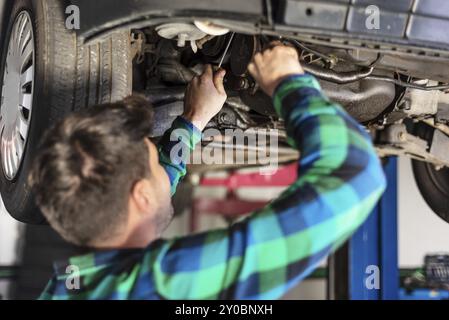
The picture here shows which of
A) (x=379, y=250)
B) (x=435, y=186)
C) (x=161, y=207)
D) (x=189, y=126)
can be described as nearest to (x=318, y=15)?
(x=189, y=126)

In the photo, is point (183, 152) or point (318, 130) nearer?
point (318, 130)

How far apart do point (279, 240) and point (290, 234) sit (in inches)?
0.7

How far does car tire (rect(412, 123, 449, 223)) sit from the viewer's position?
2.51m

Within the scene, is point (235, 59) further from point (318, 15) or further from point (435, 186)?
point (435, 186)

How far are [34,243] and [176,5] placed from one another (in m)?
2.27

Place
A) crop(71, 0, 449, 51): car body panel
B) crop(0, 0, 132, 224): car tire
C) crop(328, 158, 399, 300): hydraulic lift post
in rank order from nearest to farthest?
crop(71, 0, 449, 51): car body panel, crop(0, 0, 132, 224): car tire, crop(328, 158, 399, 300): hydraulic lift post

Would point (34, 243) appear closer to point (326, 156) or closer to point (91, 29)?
point (91, 29)

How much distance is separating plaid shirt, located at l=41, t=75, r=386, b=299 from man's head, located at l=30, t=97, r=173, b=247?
45mm

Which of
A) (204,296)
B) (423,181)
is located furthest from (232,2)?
(423,181)

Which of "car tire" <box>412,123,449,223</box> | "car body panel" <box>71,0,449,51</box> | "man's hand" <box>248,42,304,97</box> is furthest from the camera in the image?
"car tire" <box>412,123,449,223</box>

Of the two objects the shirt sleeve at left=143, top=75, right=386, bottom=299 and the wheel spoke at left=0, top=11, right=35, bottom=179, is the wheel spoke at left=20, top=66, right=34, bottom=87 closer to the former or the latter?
the wheel spoke at left=0, top=11, right=35, bottom=179

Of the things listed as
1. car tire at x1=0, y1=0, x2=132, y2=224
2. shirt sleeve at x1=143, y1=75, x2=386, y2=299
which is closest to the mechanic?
shirt sleeve at x1=143, y1=75, x2=386, y2=299
